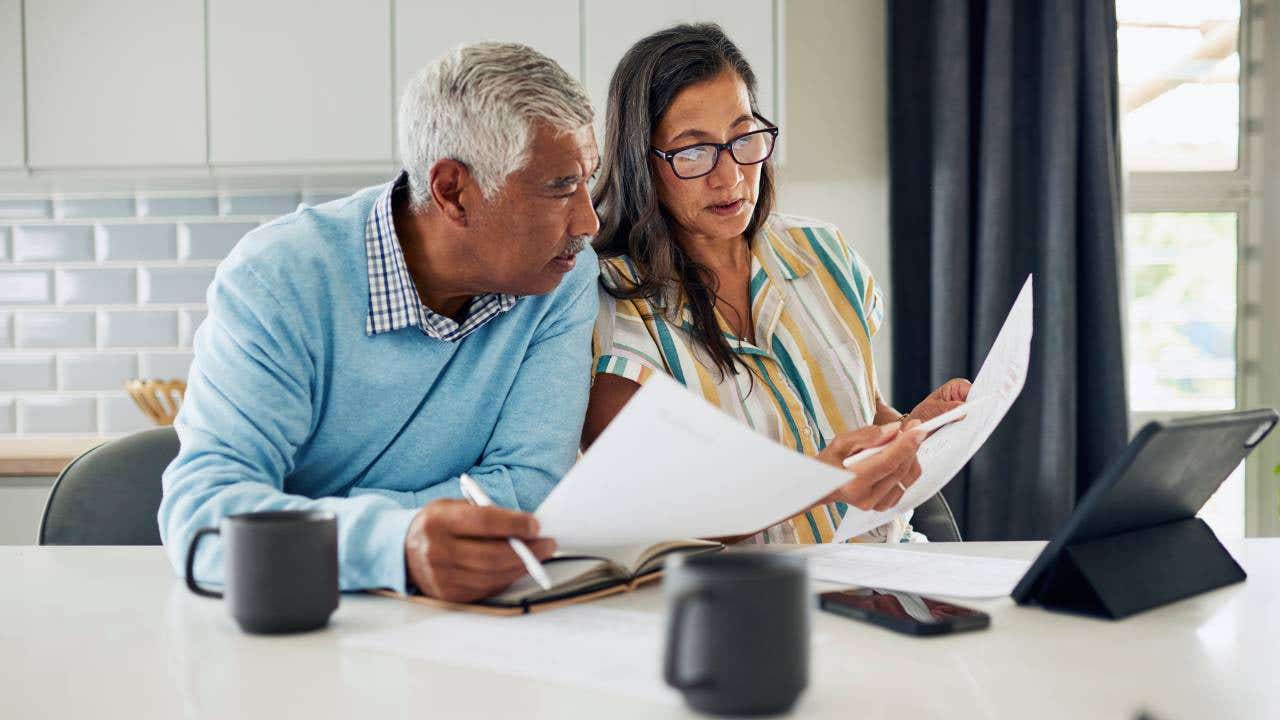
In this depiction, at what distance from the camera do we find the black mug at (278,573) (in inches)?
33.7

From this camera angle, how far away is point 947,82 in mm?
2967

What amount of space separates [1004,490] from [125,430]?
97.3 inches

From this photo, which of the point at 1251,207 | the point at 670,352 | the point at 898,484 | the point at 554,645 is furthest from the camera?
the point at 1251,207

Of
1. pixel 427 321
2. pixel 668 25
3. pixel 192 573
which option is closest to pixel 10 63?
pixel 668 25

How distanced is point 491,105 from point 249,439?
0.46m

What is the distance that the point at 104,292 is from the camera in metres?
3.16

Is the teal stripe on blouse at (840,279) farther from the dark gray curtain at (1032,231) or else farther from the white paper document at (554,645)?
the dark gray curtain at (1032,231)

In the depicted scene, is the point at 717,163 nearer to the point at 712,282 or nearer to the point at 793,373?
the point at 712,282

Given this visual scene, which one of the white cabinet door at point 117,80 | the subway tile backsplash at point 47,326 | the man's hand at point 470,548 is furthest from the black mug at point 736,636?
the subway tile backsplash at point 47,326

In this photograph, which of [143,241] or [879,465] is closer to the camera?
[879,465]

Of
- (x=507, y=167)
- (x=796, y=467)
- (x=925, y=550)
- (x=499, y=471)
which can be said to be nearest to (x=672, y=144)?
(x=507, y=167)

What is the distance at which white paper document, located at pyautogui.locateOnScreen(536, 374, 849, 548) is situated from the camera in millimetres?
791

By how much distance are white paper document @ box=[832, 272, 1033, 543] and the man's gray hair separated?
54 centimetres

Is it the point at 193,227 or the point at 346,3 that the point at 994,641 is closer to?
the point at 346,3
